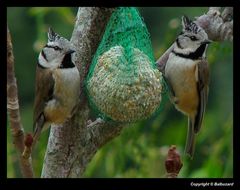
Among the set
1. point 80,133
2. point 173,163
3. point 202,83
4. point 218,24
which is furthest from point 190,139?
point 173,163

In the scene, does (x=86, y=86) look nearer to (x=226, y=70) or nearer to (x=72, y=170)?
(x=72, y=170)

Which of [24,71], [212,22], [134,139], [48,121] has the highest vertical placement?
[212,22]

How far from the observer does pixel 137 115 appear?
3609 millimetres

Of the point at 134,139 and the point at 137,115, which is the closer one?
the point at 137,115

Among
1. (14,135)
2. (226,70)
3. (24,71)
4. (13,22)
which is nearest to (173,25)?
(14,135)

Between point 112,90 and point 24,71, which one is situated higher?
point 112,90

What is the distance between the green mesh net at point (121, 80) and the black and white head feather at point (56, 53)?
136mm

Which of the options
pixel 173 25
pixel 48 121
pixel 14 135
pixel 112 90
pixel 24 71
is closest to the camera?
pixel 14 135

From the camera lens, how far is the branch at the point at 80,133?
3.66 metres

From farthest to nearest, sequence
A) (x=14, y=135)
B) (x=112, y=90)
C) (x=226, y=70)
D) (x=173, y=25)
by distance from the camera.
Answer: (x=226, y=70)
(x=173, y=25)
(x=112, y=90)
(x=14, y=135)

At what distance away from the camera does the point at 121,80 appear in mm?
3580

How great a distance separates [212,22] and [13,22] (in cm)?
597

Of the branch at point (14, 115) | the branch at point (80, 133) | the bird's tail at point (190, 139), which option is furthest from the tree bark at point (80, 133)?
the bird's tail at point (190, 139)

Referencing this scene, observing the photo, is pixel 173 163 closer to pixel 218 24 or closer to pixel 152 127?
pixel 218 24
